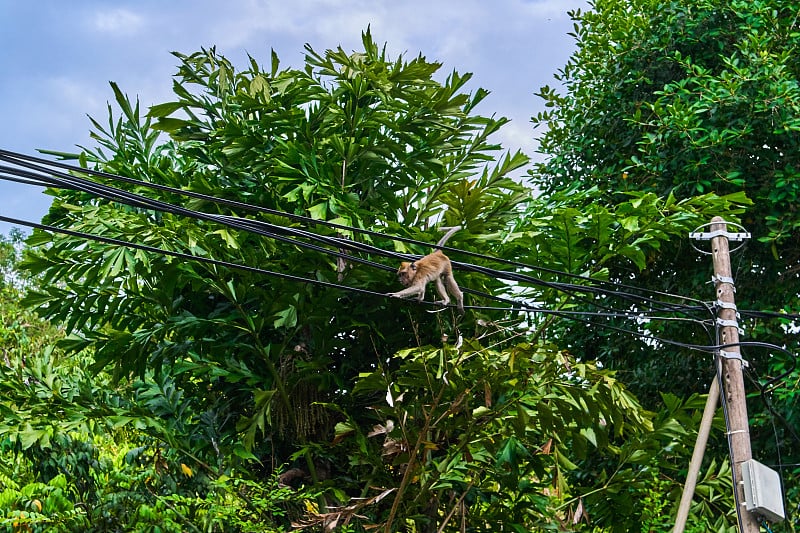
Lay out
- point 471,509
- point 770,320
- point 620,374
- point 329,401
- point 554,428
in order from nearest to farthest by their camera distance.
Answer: point 554,428 → point 329,401 → point 471,509 → point 770,320 → point 620,374

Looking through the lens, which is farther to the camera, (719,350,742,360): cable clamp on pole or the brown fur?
(719,350,742,360): cable clamp on pole

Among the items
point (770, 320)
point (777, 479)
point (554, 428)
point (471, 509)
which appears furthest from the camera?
point (770, 320)

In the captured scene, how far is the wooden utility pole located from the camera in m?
5.75

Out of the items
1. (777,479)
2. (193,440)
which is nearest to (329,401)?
(193,440)

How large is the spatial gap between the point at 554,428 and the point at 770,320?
12.4 ft

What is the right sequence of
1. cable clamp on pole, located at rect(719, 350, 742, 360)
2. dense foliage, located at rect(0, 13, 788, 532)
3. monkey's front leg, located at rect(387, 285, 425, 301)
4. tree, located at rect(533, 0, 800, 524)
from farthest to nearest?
tree, located at rect(533, 0, 800, 524), dense foliage, located at rect(0, 13, 788, 532), cable clamp on pole, located at rect(719, 350, 742, 360), monkey's front leg, located at rect(387, 285, 425, 301)

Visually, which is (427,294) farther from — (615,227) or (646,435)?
(646,435)

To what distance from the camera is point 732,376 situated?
19.4 feet

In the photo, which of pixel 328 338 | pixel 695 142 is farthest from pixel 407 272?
pixel 695 142

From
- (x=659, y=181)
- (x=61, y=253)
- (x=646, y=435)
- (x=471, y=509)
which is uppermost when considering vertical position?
(x=659, y=181)

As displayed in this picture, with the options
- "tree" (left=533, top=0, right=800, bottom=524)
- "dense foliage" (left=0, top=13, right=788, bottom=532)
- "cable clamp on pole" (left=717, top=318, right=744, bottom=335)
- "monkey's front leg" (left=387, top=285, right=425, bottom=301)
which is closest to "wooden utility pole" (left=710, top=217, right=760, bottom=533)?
"cable clamp on pole" (left=717, top=318, right=744, bottom=335)

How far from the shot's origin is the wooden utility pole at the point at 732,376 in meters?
5.75

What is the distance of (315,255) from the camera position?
23.6 ft

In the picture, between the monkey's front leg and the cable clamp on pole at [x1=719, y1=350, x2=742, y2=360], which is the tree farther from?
the monkey's front leg
